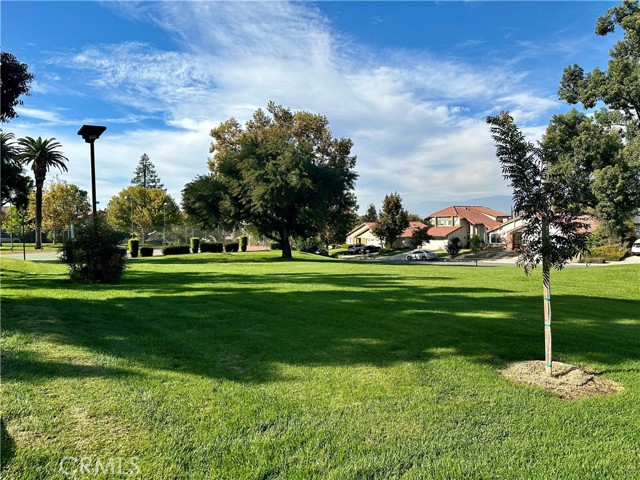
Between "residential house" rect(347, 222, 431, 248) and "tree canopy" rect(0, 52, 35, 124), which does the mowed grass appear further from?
"residential house" rect(347, 222, 431, 248)

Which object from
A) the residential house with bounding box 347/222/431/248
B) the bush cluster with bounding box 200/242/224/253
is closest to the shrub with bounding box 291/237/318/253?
the residential house with bounding box 347/222/431/248

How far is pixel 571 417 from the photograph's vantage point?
3391 mm

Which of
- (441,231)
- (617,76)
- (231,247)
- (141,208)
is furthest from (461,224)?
(141,208)

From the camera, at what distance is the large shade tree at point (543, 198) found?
4.61m

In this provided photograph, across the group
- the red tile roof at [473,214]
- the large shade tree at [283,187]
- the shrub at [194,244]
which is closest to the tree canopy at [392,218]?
the red tile roof at [473,214]

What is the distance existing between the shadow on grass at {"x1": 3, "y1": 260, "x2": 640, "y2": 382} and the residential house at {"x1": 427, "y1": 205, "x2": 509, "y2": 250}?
52.8m

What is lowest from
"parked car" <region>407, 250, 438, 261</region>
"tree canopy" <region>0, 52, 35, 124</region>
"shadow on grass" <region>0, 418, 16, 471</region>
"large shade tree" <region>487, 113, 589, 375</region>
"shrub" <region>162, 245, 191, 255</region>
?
"parked car" <region>407, 250, 438, 261</region>

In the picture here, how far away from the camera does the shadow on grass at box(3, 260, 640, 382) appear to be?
15.6 ft

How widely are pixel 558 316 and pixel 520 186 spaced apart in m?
4.16

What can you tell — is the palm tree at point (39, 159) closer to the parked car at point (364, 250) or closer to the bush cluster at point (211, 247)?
the bush cluster at point (211, 247)

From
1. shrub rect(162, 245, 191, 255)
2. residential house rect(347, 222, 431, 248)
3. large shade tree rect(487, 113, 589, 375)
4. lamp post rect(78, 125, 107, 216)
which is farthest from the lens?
residential house rect(347, 222, 431, 248)

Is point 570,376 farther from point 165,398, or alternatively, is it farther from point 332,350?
point 165,398

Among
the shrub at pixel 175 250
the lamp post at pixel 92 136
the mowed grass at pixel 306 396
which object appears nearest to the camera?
the mowed grass at pixel 306 396

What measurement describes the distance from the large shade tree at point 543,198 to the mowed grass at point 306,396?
1302 mm
